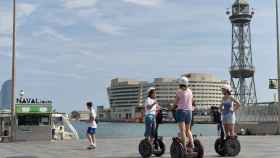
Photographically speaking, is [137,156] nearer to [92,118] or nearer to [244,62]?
[92,118]

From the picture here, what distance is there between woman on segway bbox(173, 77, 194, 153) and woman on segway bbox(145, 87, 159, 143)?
1.99 metres

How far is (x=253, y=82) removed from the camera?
185 m

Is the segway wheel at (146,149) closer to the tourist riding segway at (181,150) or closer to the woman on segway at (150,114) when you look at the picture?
the woman on segway at (150,114)

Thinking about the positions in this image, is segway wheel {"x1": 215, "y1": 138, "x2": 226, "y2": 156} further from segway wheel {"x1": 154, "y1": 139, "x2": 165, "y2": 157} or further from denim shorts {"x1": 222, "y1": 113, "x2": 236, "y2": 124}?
segway wheel {"x1": 154, "y1": 139, "x2": 165, "y2": 157}

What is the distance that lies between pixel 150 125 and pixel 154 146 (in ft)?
2.76

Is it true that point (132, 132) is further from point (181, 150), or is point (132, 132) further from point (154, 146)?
point (181, 150)

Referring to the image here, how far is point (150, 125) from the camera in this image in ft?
52.6

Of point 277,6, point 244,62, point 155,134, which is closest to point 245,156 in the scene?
point 155,134

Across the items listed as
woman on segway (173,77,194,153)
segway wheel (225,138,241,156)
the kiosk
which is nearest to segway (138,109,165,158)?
segway wheel (225,138,241,156)

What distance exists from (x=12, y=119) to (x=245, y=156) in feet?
51.8

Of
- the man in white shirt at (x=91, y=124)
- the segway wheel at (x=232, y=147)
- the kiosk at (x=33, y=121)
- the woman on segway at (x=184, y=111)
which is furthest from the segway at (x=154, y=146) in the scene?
the kiosk at (x=33, y=121)

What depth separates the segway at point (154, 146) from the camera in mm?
16130

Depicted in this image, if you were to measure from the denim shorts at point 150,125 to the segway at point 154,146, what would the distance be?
0.43ft

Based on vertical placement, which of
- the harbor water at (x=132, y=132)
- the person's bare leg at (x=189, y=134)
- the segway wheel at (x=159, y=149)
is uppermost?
the person's bare leg at (x=189, y=134)
